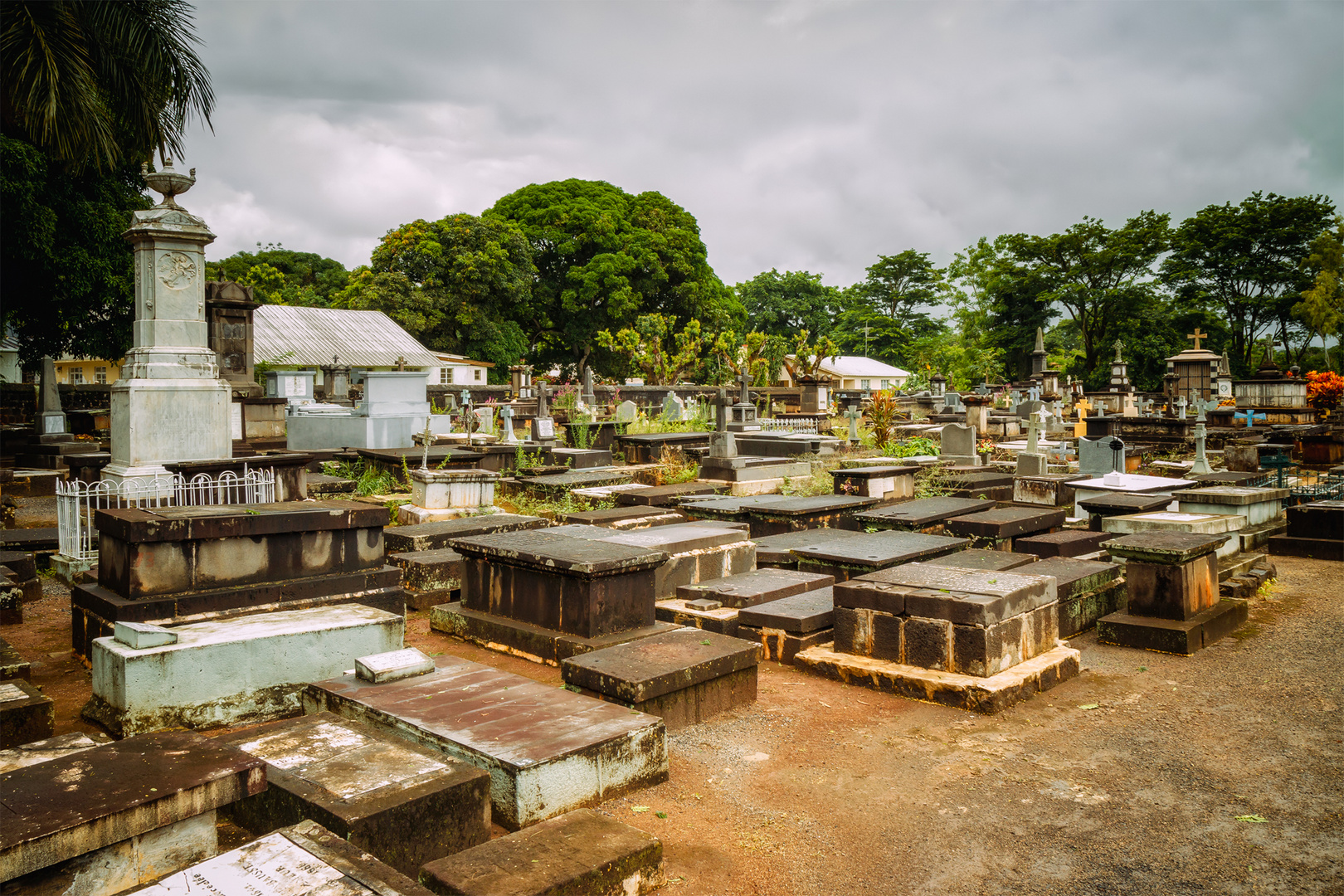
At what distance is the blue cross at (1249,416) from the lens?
19.1 meters

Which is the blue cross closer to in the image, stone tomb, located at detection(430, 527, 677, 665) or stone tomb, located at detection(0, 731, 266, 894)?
stone tomb, located at detection(430, 527, 677, 665)

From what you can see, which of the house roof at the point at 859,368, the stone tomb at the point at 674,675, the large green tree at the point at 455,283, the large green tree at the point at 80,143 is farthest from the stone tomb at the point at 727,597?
the house roof at the point at 859,368

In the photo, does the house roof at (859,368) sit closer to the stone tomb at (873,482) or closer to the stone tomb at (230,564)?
the stone tomb at (873,482)

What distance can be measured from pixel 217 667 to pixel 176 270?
23.4ft

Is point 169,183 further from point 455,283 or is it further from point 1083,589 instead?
point 455,283

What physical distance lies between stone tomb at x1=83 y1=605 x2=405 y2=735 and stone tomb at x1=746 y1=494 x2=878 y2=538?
4649 mm

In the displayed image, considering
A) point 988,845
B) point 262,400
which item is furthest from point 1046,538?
point 262,400

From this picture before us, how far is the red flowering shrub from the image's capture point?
64.4 feet

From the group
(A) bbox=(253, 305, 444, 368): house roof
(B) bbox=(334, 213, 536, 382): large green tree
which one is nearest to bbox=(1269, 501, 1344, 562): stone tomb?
(A) bbox=(253, 305, 444, 368): house roof

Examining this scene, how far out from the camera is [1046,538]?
7.29 m

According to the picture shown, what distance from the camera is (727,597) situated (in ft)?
18.8

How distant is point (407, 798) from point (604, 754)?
884 millimetres

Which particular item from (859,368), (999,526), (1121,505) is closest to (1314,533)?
(1121,505)

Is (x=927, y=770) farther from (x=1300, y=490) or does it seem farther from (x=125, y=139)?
(x=125, y=139)
